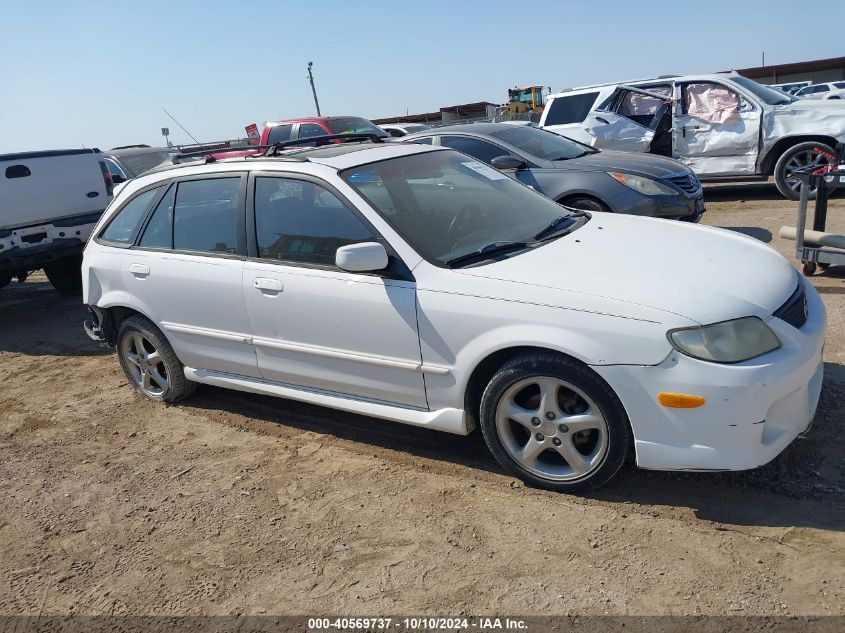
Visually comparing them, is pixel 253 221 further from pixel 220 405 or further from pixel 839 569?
pixel 839 569

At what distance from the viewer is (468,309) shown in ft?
11.4

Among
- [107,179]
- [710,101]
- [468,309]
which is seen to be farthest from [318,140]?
[710,101]

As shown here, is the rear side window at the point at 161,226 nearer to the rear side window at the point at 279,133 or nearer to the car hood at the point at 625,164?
the car hood at the point at 625,164

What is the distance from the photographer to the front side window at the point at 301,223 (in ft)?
13.1

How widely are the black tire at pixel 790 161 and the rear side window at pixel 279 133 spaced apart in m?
8.43

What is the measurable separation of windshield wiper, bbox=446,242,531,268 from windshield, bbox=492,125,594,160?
15.1ft

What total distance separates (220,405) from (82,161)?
16.3ft

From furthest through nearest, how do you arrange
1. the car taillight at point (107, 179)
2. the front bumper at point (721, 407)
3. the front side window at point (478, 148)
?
the car taillight at point (107, 179) → the front side window at point (478, 148) → the front bumper at point (721, 407)

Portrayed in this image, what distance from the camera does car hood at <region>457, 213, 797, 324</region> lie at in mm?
3150

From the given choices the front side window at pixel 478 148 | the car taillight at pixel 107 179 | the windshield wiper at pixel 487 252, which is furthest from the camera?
the car taillight at pixel 107 179

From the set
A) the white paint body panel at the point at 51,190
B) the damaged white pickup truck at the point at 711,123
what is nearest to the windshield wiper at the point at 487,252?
the white paint body panel at the point at 51,190

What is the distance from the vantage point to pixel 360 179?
13.5 ft

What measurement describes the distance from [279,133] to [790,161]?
8.82 m

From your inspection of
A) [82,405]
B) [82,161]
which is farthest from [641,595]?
[82,161]
